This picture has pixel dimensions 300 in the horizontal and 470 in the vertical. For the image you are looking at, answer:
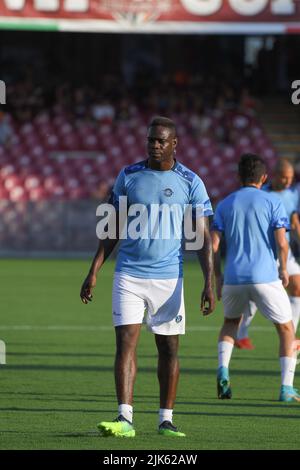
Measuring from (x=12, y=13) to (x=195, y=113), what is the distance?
7816 millimetres

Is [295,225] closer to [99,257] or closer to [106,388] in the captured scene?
[106,388]

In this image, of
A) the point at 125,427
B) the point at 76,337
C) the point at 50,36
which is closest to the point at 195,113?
the point at 50,36

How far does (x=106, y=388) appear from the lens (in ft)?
38.8

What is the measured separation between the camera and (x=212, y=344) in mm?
15555

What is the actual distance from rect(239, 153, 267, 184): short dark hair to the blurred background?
20.4m

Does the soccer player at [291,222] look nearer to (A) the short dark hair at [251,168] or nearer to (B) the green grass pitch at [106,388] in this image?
(B) the green grass pitch at [106,388]

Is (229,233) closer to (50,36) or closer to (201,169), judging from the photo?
(201,169)

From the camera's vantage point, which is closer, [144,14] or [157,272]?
[157,272]

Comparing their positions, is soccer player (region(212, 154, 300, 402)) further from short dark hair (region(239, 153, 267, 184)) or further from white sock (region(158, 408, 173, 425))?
white sock (region(158, 408, 173, 425))

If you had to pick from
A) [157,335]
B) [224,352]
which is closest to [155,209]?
[157,335]

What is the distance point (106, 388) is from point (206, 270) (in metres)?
3.05

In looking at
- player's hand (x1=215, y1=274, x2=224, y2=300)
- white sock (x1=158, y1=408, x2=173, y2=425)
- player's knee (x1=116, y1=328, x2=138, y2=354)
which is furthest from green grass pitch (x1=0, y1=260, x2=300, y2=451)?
player's hand (x1=215, y1=274, x2=224, y2=300)

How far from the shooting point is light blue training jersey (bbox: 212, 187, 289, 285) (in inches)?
437

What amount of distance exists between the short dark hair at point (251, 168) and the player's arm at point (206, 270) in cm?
203
